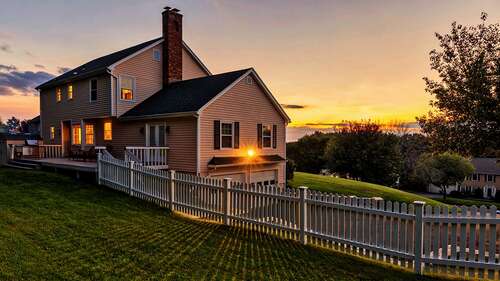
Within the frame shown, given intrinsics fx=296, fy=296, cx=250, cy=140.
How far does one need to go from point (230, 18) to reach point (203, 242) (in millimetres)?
17052

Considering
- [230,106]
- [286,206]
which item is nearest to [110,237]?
[286,206]

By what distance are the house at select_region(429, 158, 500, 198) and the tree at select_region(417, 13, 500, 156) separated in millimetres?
53679

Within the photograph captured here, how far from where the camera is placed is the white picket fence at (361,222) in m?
5.59

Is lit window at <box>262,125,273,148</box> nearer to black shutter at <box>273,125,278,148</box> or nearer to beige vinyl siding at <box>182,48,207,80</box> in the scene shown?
black shutter at <box>273,125,278,148</box>

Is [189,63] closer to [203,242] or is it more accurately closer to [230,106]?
[230,106]

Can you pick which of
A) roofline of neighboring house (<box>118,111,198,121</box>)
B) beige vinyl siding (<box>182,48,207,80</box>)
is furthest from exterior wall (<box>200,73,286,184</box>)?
beige vinyl siding (<box>182,48,207,80</box>)

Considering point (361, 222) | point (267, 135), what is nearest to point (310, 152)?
point (267, 135)

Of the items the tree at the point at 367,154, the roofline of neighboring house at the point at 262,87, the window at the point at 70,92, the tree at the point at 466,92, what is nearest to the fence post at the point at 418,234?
the tree at the point at 466,92

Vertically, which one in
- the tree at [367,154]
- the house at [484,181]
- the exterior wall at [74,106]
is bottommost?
the house at [484,181]

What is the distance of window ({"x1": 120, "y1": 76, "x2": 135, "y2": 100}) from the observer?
1899 cm

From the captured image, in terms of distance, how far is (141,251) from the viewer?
597 centimetres

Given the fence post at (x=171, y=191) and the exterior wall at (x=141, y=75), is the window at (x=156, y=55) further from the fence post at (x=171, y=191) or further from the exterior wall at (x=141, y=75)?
the fence post at (x=171, y=191)

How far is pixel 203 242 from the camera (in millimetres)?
6848

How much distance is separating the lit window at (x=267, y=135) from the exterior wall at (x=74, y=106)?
9.81 metres
